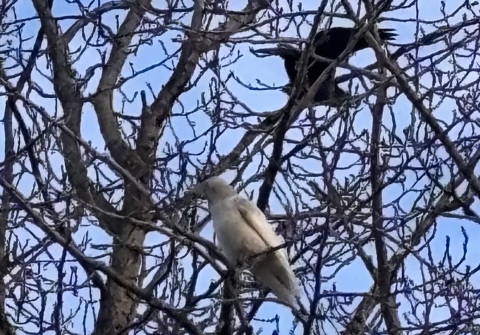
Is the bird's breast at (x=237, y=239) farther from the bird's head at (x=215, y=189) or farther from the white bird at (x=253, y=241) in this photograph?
the bird's head at (x=215, y=189)

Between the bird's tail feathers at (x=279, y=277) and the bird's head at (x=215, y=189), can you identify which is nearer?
the bird's tail feathers at (x=279, y=277)

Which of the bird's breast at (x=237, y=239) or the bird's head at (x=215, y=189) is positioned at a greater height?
the bird's head at (x=215, y=189)

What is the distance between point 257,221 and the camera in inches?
169

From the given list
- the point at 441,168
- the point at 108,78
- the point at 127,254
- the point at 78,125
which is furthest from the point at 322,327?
the point at 108,78

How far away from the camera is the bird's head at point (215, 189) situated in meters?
4.45

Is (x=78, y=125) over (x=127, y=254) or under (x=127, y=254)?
over

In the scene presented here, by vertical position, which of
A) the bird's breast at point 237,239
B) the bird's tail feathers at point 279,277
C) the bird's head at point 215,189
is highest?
the bird's head at point 215,189

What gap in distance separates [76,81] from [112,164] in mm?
2893

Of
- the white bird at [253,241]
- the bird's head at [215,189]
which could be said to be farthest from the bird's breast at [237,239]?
the bird's head at [215,189]

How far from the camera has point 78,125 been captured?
22.1 ft

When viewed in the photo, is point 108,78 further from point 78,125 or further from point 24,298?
point 24,298

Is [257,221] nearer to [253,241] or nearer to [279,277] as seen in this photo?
[253,241]

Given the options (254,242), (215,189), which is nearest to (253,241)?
(254,242)

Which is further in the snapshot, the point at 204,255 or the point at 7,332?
the point at 7,332
